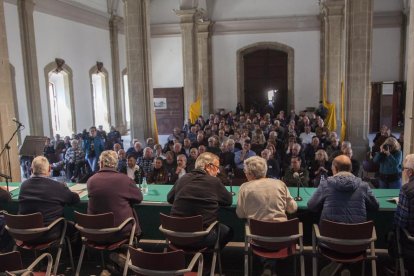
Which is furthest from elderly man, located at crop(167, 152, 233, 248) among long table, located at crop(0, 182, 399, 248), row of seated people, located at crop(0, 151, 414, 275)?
long table, located at crop(0, 182, 399, 248)

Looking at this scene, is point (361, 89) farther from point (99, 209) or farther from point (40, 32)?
point (40, 32)

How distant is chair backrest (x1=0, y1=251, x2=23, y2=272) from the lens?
327 cm

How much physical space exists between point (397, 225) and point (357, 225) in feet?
1.84

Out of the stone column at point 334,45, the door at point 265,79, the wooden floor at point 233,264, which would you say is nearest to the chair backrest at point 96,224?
the wooden floor at point 233,264

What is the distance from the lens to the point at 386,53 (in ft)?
60.1

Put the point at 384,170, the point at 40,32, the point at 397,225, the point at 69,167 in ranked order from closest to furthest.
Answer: the point at 397,225 → the point at 384,170 → the point at 69,167 → the point at 40,32

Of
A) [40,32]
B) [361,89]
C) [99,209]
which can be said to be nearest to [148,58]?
[40,32]

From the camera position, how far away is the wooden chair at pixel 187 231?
3.94 metres

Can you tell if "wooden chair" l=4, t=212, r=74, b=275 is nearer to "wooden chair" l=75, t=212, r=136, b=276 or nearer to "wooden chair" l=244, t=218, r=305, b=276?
"wooden chair" l=75, t=212, r=136, b=276

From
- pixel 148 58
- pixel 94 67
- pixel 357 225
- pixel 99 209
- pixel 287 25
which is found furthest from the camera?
pixel 287 25

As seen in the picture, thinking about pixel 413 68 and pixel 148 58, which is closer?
pixel 413 68

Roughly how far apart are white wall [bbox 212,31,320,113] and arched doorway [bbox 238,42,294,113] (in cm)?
27

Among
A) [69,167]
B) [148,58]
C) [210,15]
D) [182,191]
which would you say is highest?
[210,15]

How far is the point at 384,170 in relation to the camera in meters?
7.16
